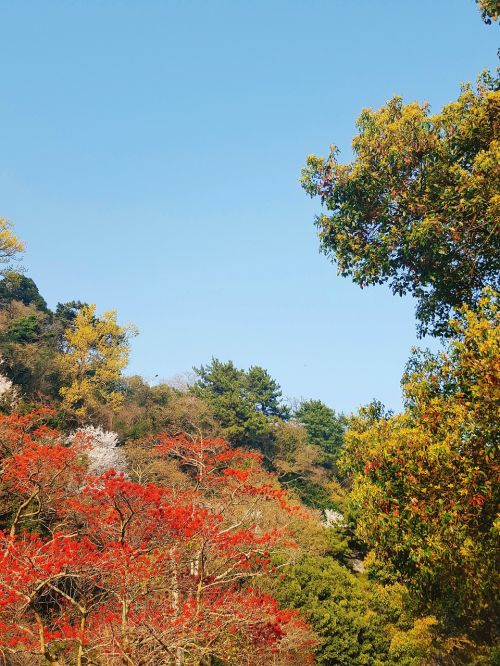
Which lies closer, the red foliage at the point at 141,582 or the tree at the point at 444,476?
the tree at the point at 444,476

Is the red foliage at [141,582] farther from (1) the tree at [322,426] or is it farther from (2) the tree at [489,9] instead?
(1) the tree at [322,426]

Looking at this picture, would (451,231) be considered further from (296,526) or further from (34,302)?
(34,302)

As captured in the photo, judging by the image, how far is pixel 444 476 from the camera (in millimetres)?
7031

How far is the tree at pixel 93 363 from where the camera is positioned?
29.0 meters

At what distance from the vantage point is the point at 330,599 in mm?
17141

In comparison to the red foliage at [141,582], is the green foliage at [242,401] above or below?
above

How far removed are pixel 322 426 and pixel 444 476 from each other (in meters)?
37.9

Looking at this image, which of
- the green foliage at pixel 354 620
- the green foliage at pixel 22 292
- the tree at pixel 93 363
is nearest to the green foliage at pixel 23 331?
the tree at pixel 93 363

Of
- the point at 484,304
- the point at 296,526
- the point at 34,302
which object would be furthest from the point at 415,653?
the point at 34,302

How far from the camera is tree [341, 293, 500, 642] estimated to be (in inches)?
268

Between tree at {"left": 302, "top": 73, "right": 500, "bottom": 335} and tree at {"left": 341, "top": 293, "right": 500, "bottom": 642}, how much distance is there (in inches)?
81.5

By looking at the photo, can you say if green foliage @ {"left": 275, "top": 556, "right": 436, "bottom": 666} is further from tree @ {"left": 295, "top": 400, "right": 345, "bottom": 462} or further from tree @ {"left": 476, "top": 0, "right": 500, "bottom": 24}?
tree @ {"left": 295, "top": 400, "right": 345, "bottom": 462}

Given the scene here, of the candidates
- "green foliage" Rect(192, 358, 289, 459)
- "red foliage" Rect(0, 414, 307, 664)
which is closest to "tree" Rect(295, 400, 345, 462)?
"green foliage" Rect(192, 358, 289, 459)

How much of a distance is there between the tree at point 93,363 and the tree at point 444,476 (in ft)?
76.1
